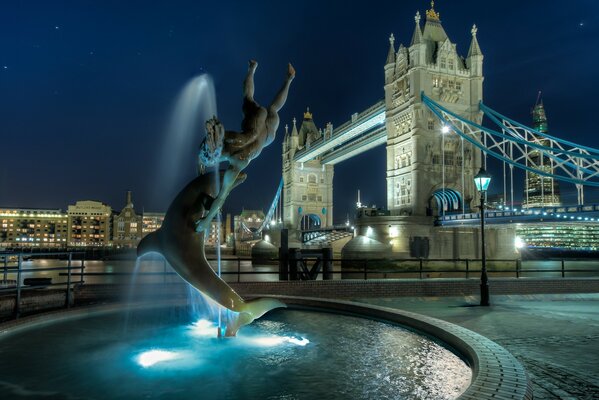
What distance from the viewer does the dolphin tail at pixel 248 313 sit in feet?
23.8

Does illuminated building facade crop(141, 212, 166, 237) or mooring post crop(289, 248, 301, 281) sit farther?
illuminated building facade crop(141, 212, 166, 237)

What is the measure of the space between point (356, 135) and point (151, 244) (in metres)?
66.0

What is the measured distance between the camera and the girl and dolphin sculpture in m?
6.99

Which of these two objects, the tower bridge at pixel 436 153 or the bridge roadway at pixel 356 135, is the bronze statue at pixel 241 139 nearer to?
the tower bridge at pixel 436 153

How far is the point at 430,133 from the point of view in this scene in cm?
4984

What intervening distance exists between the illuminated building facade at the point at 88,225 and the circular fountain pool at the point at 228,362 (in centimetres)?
15646

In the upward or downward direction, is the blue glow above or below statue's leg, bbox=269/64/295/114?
below

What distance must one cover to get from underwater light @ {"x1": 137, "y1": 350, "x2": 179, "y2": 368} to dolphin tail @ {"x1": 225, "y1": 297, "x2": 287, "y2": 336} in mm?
1135

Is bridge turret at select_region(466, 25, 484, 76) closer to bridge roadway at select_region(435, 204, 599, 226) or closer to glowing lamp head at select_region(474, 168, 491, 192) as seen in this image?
bridge roadway at select_region(435, 204, 599, 226)

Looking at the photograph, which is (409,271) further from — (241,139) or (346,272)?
(241,139)

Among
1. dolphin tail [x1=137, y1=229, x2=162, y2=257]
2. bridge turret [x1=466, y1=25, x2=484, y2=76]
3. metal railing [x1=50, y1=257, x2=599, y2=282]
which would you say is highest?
bridge turret [x1=466, y1=25, x2=484, y2=76]

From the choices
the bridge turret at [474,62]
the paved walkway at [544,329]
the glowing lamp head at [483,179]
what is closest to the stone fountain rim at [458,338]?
the paved walkway at [544,329]

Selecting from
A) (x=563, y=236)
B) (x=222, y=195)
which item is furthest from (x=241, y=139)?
(x=563, y=236)

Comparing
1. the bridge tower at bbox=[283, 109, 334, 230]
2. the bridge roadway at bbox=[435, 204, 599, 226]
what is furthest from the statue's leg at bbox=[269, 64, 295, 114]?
the bridge tower at bbox=[283, 109, 334, 230]
